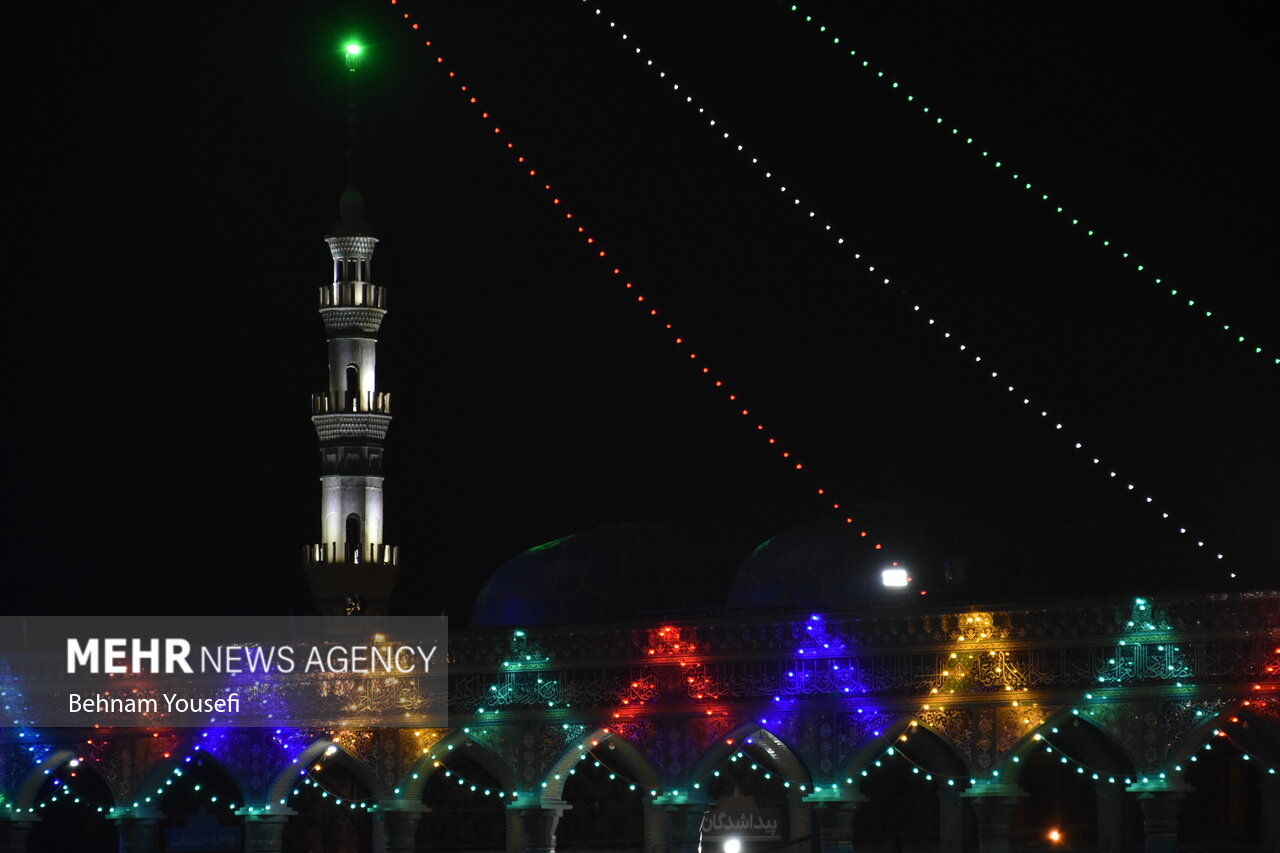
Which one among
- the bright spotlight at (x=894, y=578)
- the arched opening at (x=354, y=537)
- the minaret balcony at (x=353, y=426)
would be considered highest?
the minaret balcony at (x=353, y=426)

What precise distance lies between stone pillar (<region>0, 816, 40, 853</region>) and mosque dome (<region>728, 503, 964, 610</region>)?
855 cm

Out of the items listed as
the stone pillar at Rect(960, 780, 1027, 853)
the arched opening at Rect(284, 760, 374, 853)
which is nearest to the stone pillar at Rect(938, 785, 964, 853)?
the stone pillar at Rect(960, 780, 1027, 853)

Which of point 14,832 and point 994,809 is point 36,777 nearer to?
point 14,832

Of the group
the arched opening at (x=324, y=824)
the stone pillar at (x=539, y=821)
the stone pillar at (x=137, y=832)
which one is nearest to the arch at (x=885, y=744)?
the stone pillar at (x=539, y=821)

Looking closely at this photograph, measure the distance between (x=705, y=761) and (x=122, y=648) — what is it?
25.9ft

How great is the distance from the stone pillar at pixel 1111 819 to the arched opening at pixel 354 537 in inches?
377

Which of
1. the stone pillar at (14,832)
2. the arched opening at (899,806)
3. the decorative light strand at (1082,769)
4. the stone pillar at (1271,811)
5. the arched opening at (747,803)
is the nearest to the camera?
the decorative light strand at (1082,769)

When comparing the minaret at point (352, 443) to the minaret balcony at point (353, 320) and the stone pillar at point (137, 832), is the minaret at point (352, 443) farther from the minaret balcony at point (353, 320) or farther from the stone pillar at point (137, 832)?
the stone pillar at point (137, 832)

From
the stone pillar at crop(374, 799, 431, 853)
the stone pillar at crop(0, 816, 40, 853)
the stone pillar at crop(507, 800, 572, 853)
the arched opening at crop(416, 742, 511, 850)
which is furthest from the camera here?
the arched opening at crop(416, 742, 511, 850)

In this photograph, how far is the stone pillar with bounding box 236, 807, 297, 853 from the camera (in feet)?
84.4

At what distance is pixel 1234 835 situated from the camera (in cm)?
2667

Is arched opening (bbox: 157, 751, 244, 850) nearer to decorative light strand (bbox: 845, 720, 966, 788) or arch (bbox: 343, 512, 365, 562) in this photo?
arch (bbox: 343, 512, 365, 562)

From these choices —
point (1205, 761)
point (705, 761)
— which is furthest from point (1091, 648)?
point (1205, 761)

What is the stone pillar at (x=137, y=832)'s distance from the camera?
2628 cm
